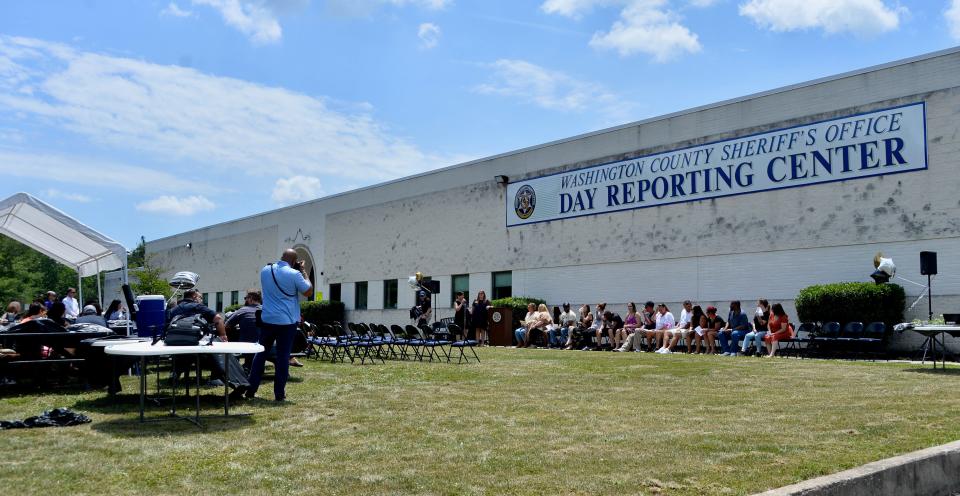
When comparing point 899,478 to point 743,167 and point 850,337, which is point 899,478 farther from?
point 743,167

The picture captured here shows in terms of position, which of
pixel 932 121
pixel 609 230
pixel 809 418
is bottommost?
pixel 809 418

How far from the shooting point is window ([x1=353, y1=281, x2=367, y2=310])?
106ft

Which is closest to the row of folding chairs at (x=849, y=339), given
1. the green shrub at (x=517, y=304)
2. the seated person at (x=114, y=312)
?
the green shrub at (x=517, y=304)

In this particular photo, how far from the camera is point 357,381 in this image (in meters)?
9.67

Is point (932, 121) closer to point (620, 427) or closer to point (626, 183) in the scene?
point (626, 183)

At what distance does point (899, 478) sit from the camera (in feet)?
15.2

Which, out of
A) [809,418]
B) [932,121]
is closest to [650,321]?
[932,121]

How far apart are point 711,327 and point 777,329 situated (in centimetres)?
171

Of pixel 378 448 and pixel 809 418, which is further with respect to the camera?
pixel 809 418

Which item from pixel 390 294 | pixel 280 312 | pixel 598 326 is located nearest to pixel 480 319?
pixel 598 326

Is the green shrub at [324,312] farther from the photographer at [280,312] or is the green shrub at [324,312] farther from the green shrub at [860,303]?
the photographer at [280,312]

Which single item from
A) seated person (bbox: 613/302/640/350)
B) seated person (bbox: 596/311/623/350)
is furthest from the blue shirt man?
seated person (bbox: 596/311/623/350)

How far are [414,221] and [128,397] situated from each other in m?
22.0

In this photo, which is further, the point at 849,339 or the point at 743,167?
the point at 743,167
